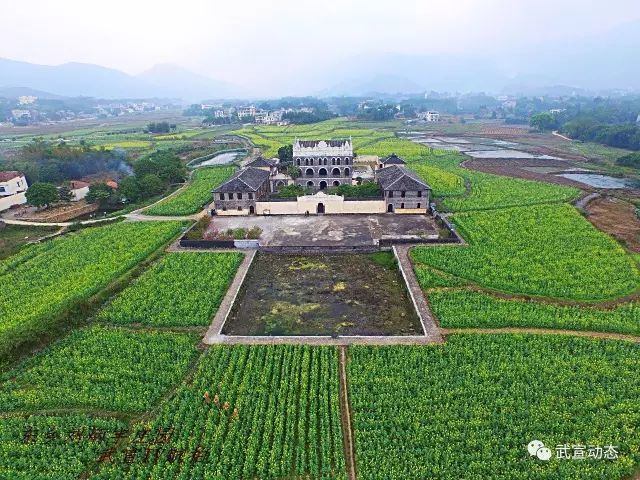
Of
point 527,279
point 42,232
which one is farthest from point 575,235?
point 42,232

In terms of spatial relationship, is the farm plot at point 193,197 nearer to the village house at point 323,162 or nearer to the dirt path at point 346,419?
the village house at point 323,162

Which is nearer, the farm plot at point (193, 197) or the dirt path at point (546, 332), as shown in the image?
the dirt path at point (546, 332)

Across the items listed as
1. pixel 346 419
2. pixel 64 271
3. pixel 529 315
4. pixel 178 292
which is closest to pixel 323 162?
pixel 178 292

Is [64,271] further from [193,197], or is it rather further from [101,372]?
[193,197]

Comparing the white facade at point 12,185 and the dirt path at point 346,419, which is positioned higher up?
the white facade at point 12,185

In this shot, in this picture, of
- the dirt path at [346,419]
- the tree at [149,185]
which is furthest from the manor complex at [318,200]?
the dirt path at [346,419]

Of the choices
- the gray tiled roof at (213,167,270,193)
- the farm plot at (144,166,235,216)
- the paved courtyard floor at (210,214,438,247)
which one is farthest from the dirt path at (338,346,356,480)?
the farm plot at (144,166,235,216)
